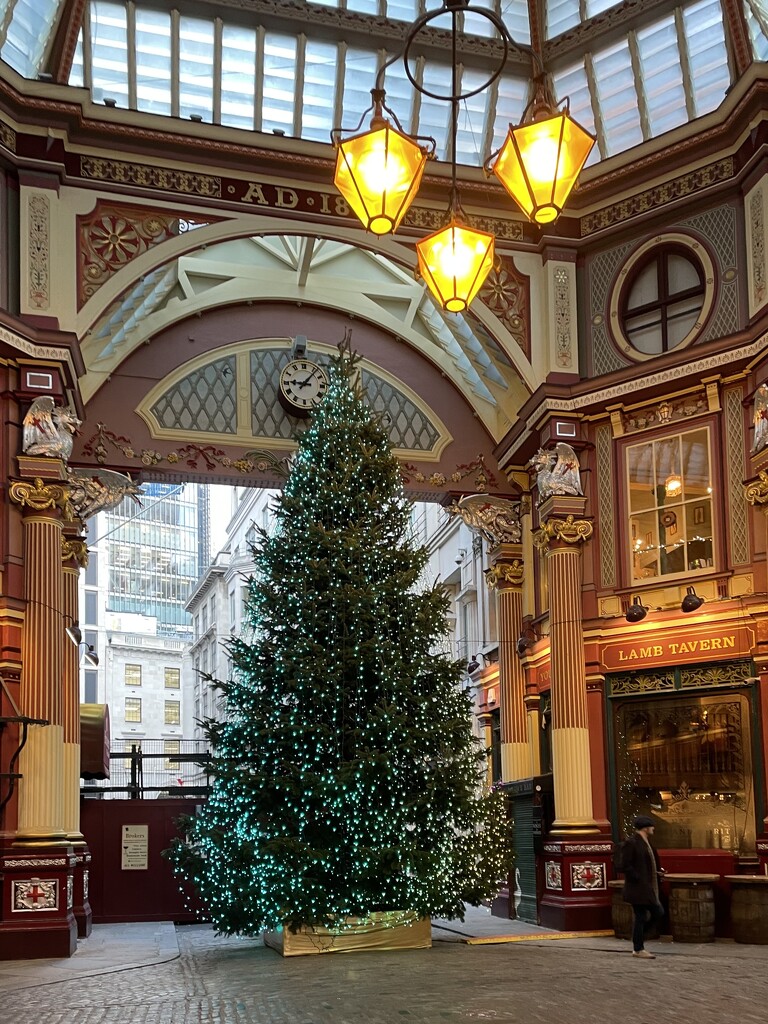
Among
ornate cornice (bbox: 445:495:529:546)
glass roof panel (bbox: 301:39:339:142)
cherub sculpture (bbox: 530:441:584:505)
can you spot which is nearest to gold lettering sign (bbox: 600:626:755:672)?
cherub sculpture (bbox: 530:441:584:505)

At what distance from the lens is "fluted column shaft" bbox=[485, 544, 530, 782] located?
19656mm

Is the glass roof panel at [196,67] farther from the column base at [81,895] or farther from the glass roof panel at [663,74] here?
the column base at [81,895]

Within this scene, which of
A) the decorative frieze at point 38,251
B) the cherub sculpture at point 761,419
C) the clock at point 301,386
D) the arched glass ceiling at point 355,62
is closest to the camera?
the cherub sculpture at point 761,419

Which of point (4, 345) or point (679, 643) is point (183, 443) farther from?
point (679, 643)

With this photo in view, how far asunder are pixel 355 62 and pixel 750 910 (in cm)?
1247

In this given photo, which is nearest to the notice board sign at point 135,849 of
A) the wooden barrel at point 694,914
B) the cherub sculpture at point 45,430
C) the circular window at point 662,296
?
the cherub sculpture at point 45,430

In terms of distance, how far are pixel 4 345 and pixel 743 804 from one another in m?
10.7

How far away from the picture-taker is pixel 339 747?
1416cm

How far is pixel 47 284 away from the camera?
1652 cm

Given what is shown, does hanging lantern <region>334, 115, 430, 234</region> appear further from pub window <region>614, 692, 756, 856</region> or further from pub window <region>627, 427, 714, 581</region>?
pub window <region>614, 692, 756, 856</region>

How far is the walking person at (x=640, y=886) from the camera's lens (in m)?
12.8

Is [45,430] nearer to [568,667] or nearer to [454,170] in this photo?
[568,667]

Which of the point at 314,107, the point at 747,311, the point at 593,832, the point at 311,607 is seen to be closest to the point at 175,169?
the point at 314,107

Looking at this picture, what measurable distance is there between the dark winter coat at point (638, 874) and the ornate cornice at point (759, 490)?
4.75m
